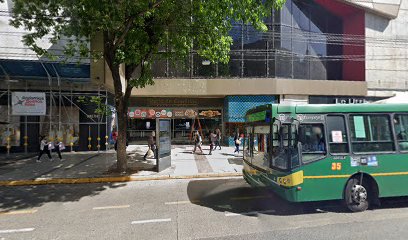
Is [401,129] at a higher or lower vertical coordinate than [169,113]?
lower

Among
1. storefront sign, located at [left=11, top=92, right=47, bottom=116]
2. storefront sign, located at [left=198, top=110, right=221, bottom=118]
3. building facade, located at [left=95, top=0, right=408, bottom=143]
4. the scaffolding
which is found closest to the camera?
storefront sign, located at [left=11, top=92, right=47, bottom=116]

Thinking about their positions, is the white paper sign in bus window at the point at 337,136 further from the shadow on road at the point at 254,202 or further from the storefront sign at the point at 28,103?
the storefront sign at the point at 28,103

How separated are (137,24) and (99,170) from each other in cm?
596

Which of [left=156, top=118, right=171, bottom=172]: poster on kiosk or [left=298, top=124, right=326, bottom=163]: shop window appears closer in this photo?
[left=298, top=124, right=326, bottom=163]: shop window

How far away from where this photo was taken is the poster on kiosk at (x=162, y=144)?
991 centimetres

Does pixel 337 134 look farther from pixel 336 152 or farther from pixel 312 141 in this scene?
pixel 312 141

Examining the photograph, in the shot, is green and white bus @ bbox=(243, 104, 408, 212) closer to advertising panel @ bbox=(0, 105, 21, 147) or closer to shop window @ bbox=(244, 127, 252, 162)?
shop window @ bbox=(244, 127, 252, 162)

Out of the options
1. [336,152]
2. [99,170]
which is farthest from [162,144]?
[336,152]

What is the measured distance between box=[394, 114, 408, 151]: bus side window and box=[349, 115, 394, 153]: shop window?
0.61 ft

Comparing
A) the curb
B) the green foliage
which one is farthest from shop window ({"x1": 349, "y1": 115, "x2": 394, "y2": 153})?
the curb

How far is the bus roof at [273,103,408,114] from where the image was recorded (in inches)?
214

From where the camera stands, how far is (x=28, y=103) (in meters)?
13.7

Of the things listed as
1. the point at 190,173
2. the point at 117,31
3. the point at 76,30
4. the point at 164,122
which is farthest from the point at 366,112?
the point at 76,30

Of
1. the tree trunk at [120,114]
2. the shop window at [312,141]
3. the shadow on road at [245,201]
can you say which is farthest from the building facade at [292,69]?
the shop window at [312,141]
